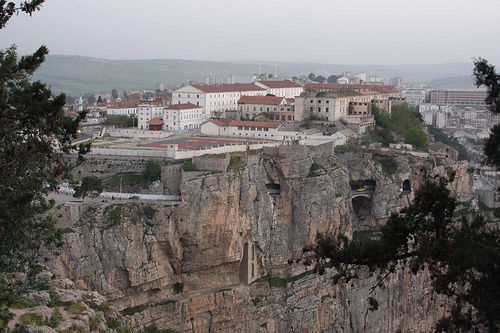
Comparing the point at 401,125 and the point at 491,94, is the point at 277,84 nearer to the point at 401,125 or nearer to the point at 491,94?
the point at 401,125

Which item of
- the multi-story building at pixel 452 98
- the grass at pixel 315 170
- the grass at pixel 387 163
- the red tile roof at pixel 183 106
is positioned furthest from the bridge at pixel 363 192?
the multi-story building at pixel 452 98

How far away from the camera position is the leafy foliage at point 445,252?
10820mm

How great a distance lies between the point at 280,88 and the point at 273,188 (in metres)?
A: 22.3

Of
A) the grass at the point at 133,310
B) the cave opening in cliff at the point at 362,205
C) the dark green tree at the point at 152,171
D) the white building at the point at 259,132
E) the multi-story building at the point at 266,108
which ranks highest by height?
the multi-story building at the point at 266,108

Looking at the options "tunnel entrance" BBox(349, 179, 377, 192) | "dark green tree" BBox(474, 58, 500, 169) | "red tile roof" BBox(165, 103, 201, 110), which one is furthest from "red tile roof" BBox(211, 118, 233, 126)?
"dark green tree" BBox(474, 58, 500, 169)

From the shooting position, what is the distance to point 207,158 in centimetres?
3042

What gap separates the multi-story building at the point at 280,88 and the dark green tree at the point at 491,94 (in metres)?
41.5

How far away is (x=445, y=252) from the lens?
11.7 metres

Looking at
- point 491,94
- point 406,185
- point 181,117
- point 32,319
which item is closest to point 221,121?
point 181,117

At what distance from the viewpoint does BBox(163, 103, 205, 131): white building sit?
41550mm

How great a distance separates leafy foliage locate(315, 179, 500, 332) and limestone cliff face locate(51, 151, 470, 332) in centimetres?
1059

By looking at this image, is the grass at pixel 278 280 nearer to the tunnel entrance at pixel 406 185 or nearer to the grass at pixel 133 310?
the grass at pixel 133 310

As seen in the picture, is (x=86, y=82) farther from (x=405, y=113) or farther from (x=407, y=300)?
(x=407, y=300)

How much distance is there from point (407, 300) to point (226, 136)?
1389cm
